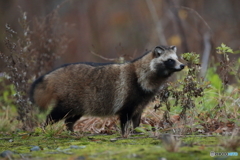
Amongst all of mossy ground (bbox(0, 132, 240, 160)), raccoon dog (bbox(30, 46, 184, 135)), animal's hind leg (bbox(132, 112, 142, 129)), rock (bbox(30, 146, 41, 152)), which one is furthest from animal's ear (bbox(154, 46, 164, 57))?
rock (bbox(30, 146, 41, 152))

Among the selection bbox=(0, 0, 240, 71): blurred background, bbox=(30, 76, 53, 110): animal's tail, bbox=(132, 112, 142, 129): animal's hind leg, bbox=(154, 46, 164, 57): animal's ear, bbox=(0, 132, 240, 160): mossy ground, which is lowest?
bbox=(0, 132, 240, 160): mossy ground

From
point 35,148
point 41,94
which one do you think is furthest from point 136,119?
point 35,148

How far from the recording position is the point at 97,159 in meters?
3.54

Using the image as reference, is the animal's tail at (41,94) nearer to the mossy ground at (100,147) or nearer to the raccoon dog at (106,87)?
the raccoon dog at (106,87)

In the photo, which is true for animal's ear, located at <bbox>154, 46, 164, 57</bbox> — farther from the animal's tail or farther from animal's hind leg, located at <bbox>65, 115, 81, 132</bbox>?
Result: the animal's tail

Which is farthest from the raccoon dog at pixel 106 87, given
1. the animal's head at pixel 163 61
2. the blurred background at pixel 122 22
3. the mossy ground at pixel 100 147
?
the blurred background at pixel 122 22

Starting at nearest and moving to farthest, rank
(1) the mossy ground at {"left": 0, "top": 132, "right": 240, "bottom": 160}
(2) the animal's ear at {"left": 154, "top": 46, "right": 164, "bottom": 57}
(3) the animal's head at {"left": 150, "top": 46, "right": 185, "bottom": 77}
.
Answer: (1) the mossy ground at {"left": 0, "top": 132, "right": 240, "bottom": 160} → (3) the animal's head at {"left": 150, "top": 46, "right": 185, "bottom": 77} → (2) the animal's ear at {"left": 154, "top": 46, "right": 164, "bottom": 57}

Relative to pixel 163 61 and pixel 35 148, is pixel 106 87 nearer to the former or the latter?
pixel 163 61

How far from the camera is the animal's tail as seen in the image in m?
7.28

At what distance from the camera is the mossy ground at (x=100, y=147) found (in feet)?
12.0

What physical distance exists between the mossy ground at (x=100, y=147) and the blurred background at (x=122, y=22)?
10254 mm

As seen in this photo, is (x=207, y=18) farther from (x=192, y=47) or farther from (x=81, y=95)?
(x=81, y=95)

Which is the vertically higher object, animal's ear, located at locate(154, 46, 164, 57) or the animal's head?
animal's ear, located at locate(154, 46, 164, 57)

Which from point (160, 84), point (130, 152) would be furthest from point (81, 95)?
point (130, 152)
